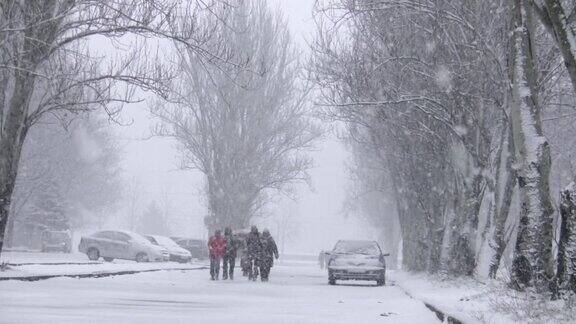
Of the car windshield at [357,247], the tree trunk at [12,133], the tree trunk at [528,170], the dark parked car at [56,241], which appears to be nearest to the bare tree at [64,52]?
the tree trunk at [12,133]

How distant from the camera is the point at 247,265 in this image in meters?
28.0

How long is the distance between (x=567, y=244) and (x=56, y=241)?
4532 centimetres

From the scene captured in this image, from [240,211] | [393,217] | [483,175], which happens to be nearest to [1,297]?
[483,175]

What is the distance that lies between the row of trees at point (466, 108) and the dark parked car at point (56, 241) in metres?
27.1

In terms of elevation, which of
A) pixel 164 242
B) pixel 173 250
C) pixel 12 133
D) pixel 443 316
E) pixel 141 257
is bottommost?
pixel 443 316

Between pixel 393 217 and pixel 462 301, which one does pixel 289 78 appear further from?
pixel 462 301

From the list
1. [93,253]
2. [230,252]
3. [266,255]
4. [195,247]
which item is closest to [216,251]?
[230,252]

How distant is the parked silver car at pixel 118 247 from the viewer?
38.8m

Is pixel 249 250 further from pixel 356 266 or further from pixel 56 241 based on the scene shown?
pixel 56 241

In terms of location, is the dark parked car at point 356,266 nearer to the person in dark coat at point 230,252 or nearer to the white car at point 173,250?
the person in dark coat at point 230,252

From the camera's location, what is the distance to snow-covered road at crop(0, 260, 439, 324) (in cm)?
1145

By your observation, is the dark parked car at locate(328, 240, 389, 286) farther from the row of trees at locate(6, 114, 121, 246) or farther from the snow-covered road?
the row of trees at locate(6, 114, 121, 246)

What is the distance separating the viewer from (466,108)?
21.7 m

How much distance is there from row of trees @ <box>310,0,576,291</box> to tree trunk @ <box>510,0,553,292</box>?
0.05 feet
